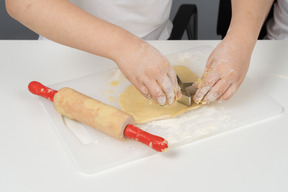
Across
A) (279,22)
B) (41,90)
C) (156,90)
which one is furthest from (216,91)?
(279,22)

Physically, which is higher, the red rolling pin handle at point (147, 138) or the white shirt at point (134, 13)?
the white shirt at point (134, 13)

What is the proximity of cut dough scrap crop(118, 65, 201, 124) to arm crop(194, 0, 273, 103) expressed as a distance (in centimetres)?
5

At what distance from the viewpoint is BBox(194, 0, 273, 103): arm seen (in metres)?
0.81

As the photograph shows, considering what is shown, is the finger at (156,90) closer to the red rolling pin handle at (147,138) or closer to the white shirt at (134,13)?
the red rolling pin handle at (147,138)

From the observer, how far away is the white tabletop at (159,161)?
0.66 m

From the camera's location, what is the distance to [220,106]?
850mm

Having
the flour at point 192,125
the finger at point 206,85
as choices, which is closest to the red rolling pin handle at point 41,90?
the flour at point 192,125

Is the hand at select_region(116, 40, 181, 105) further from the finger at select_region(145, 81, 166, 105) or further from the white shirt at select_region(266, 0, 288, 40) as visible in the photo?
the white shirt at select_region(266, 0, 288, 40)

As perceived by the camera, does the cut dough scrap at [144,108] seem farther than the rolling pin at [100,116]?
Yes

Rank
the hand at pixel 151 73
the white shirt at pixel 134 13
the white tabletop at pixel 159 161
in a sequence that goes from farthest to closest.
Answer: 1. the white shirt at pixel 134 13
2. the hand at pixel 151 73
3. the white tabletop at pixel 159 161

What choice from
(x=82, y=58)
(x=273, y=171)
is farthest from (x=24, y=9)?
(x=273, y=171)

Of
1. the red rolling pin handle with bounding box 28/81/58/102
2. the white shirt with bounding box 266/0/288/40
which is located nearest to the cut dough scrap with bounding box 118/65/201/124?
the red rolling pin handle with bounding box 28/81/58/102

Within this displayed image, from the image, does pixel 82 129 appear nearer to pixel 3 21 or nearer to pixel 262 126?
pixel 262 126

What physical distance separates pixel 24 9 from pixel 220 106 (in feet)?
1.64
